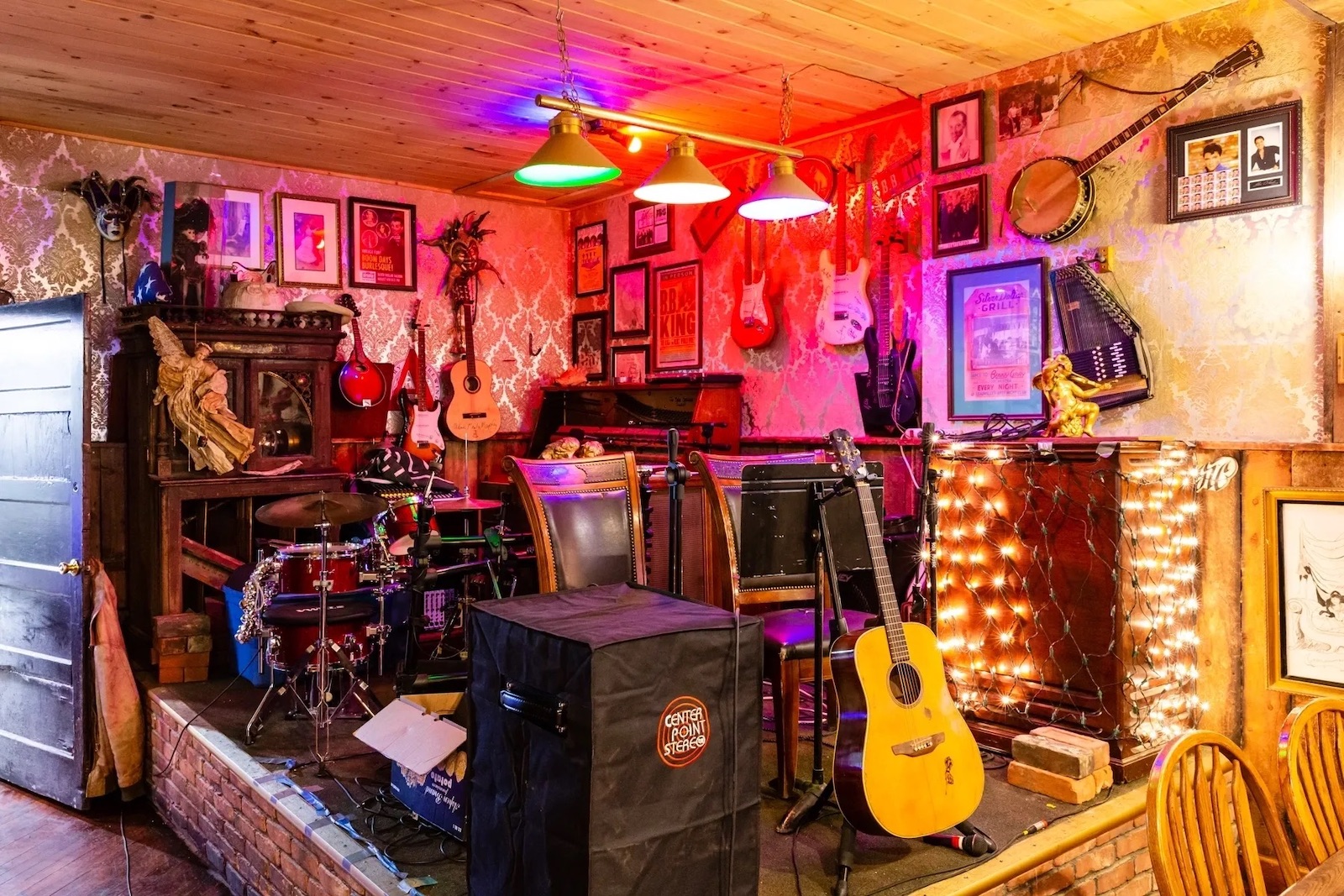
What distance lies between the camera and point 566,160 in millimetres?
3262

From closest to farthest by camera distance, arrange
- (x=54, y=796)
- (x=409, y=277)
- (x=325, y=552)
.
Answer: (x=325, y=552), (x=54, y=796), (x=409, y=277)

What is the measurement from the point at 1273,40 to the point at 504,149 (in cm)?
375

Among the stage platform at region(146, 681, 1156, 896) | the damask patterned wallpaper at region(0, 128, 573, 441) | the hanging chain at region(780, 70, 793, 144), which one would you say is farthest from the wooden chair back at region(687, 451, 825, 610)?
the damask patterned wallpaper at region(0, 128, 573, 441)

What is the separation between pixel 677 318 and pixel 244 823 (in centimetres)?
381

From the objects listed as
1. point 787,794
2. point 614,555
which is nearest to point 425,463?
point 614,555

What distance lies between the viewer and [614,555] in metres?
3.40

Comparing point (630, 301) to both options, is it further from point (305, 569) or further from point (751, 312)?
point (305, 569)

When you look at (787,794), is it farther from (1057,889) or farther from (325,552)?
(325,552)

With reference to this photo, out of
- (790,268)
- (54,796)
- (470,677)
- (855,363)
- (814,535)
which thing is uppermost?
(790,268)

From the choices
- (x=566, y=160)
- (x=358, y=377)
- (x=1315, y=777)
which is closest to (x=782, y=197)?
(x=566, y=160)

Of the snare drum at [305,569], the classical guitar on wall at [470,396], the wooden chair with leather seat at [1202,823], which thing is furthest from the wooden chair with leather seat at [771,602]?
the classical guitar on wall at [470,396]

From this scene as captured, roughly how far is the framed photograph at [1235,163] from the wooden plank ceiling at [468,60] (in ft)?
1.49

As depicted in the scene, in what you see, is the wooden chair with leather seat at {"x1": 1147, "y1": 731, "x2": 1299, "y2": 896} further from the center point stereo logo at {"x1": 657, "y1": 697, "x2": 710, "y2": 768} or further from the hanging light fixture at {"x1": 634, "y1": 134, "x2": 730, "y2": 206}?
the hanging light fixture at {"x1": 634, "y1": 134, "x2": 730, "y2": 206}

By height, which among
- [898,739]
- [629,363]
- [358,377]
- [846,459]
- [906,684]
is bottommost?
[898,739]
